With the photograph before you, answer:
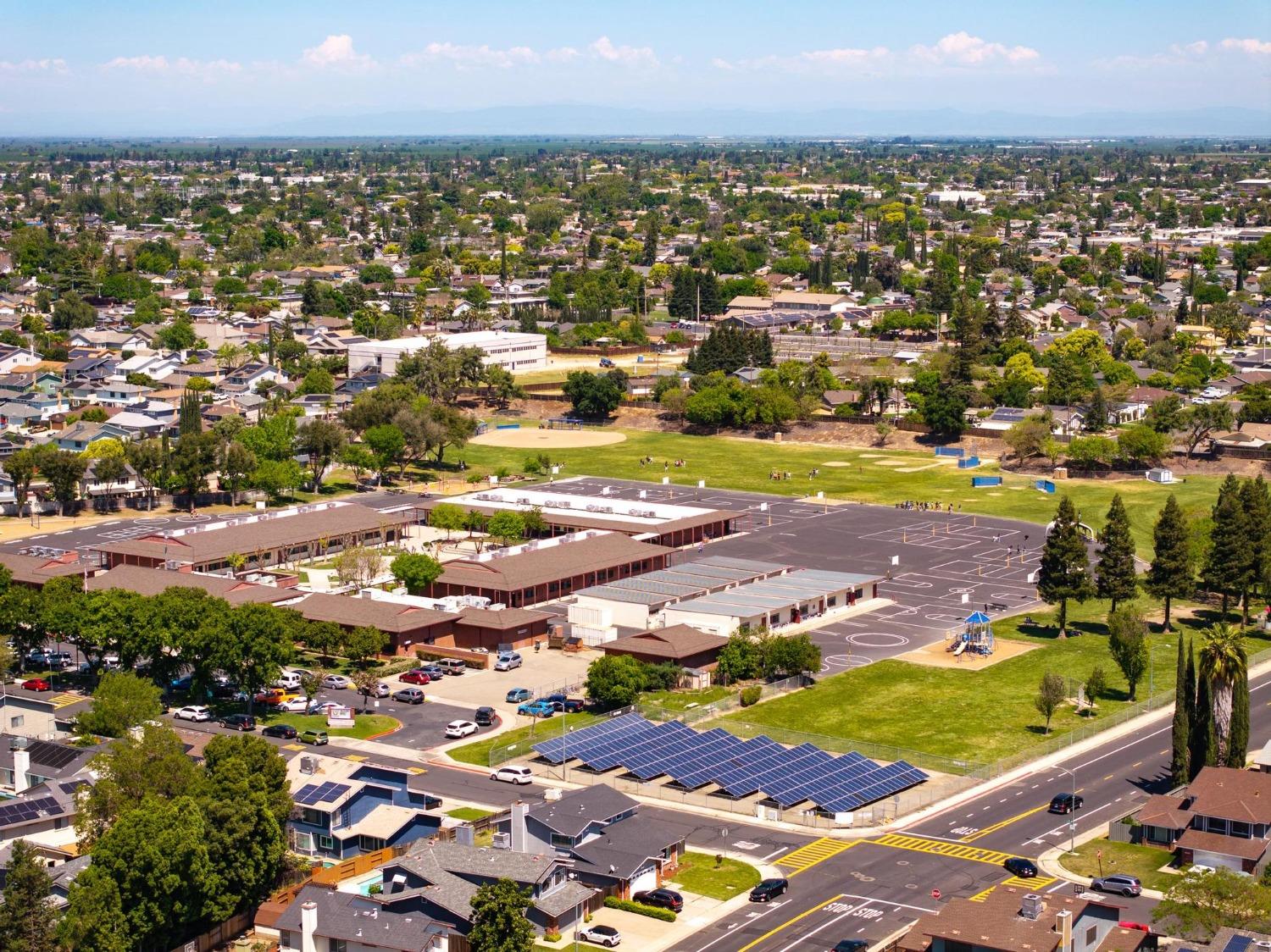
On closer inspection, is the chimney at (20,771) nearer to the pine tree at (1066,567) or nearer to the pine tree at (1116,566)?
the pine tree at (1066,567)

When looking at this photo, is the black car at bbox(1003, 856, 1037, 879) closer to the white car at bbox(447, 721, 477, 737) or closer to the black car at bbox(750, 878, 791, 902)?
the black car at bbox(750, 878, 791, 902)

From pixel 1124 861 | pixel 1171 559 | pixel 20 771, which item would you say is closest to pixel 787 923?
pixel 1124 861

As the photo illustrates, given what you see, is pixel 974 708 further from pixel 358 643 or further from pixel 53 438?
pixel 53 438

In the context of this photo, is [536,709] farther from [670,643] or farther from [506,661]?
[670,643]

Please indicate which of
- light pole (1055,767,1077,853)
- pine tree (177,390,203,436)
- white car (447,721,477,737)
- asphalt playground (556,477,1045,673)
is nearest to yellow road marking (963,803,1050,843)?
light pole (1055,767,1077,853)

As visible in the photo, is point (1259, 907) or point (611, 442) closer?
point (1259, 907)

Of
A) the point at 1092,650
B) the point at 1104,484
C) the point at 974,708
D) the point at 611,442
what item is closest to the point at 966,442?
the point at 1104,484

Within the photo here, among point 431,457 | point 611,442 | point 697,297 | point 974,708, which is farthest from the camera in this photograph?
point 697,297
